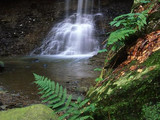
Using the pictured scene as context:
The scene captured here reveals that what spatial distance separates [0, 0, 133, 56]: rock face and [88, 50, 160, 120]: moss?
11520 millimetres

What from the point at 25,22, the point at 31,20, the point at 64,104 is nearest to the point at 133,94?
the point at 64,104

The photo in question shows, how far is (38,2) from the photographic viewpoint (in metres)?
17.2

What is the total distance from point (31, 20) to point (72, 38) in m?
4.68

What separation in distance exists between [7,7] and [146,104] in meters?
17.7

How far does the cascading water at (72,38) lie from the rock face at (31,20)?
2.09 ft

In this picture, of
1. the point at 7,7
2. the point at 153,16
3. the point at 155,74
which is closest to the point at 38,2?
the point at 7,7

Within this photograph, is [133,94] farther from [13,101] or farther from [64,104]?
[13,101]

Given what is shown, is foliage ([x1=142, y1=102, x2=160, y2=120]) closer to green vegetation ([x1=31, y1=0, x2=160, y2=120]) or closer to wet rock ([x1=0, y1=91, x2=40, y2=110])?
green vegetation ([x1=31, y1=0, x2=160, y2=120])

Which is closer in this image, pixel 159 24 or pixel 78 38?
pixel 159 24

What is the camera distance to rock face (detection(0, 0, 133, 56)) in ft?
43.4

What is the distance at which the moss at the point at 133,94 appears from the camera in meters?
1.20

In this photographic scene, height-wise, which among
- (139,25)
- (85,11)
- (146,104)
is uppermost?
(85,11)

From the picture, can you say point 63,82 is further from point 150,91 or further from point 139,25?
point 150,91

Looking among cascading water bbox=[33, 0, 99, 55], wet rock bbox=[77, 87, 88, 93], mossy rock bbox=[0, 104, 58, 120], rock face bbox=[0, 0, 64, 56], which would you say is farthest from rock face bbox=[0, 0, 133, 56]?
mossy rock bbox=[0, 104, 58, 120]
